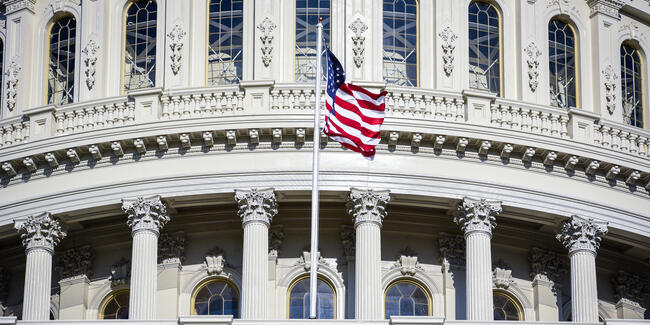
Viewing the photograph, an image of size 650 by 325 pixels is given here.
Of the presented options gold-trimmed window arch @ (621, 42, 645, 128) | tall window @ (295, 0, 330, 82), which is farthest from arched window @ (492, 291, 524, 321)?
tall window @ (295, 0, 330, 82)

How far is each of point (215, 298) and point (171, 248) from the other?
59.0 inches

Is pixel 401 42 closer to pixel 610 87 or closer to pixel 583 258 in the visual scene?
pixel 610 87

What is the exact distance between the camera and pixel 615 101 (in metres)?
52.8

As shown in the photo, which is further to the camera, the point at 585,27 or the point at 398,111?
the point at 585,27

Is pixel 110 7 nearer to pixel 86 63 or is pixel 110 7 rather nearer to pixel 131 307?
pixel 86 63

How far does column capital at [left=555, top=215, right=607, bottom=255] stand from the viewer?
4944 centimetres

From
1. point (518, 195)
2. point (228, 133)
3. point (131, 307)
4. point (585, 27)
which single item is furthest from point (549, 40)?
point (131, 307)

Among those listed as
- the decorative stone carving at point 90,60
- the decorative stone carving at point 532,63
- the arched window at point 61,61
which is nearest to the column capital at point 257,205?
the decorative stone carving at point 90,60

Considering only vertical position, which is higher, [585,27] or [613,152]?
[585,27]

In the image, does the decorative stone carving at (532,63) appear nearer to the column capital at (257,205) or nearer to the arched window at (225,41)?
the arched window at (225,41)

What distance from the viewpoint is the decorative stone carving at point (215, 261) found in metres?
49.8

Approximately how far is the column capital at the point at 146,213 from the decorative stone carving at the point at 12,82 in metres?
5.32

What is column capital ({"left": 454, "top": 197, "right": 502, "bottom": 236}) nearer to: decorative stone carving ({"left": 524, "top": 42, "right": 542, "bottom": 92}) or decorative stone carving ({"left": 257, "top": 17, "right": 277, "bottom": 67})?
decorative stone carving ({"left": 524, "top": 42, "right": 542, "bottom": 92})

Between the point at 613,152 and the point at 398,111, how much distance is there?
5.12 m
